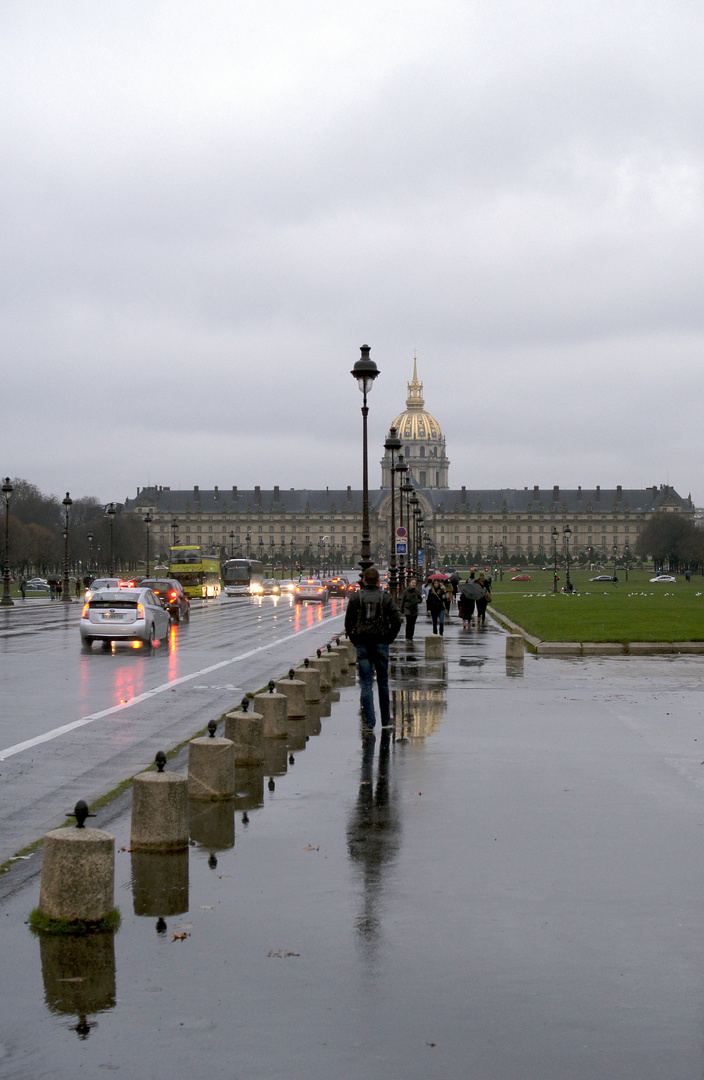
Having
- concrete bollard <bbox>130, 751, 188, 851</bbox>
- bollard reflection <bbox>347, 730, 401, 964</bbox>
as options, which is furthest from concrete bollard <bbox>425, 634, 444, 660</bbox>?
concrete bollard <bbox>130, 751, 188, 851</bbox>

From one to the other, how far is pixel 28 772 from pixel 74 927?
515cm

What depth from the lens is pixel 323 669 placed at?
1814 cm

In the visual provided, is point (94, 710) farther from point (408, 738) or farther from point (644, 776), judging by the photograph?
point (644, 776)

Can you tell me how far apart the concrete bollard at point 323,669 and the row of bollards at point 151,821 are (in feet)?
14.5

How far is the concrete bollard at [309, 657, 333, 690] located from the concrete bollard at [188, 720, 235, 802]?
7.39 metres

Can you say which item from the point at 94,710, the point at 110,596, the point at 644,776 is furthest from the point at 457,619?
the point at 644,776

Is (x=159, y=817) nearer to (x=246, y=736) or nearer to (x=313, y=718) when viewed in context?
(x=246, y=736)

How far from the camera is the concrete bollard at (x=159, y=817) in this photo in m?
8.14

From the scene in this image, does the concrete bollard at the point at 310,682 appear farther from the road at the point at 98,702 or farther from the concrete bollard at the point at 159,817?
the concrete bollard at the point at 159,817

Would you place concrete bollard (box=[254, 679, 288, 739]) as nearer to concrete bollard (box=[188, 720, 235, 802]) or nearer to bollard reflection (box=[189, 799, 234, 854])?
concrete bollard (box=[188, 720, 235, 802])

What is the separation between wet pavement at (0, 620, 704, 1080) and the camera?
16.1 ft

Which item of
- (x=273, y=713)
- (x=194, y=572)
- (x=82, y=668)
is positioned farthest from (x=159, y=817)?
(x=194, y=572)

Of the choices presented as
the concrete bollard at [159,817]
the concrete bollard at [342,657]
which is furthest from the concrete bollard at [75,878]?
the concrete bollard at [342,657]

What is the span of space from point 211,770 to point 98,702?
775 cm
